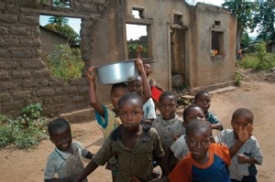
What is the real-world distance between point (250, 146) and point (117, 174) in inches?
41.6

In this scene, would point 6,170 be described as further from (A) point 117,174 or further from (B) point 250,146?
(B) point 250,146

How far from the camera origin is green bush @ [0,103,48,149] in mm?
4461

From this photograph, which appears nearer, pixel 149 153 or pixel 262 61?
pixel 149 153

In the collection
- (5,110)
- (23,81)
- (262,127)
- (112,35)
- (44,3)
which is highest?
(44,3)

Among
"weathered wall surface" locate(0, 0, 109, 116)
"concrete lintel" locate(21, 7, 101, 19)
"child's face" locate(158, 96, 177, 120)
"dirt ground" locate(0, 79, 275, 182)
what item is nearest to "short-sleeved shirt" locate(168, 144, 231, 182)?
"child's face" locate(158, 96, 177, 120)

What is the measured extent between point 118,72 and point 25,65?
11.9 feet

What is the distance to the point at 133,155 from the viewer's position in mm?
1551

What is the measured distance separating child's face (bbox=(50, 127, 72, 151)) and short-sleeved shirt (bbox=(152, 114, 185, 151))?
2.65 ft

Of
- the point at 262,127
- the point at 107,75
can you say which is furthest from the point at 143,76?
the point at 262,127

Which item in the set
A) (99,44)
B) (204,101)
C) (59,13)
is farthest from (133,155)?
(99,44)

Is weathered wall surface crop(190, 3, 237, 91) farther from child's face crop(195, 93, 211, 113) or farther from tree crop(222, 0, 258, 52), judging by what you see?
tree crop(222, 0, 258, 52)

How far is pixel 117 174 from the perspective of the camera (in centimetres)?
163

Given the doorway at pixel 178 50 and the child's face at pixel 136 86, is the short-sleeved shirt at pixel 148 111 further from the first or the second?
the doorway at pixel 178 50

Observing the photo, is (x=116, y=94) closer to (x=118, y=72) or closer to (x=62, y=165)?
(x=118, y=72)
